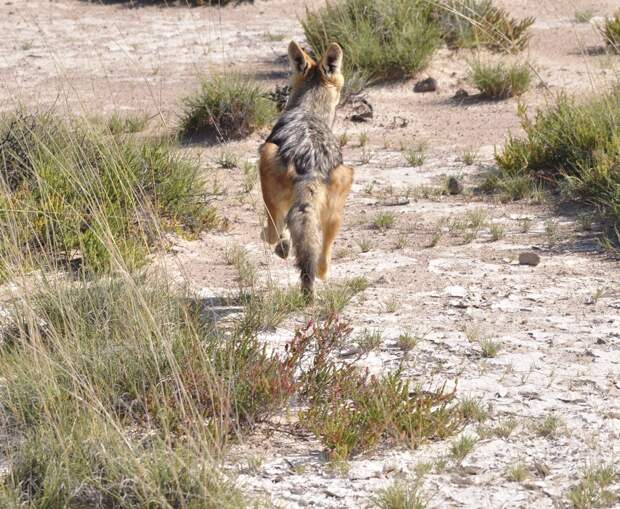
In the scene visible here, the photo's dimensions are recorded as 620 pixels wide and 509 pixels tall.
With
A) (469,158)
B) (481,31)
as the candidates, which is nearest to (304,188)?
(469,158)

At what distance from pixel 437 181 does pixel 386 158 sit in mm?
1001

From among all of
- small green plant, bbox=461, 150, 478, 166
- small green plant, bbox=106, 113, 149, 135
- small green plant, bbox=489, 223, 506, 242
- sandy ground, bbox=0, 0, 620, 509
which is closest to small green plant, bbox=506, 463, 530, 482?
sandy ground, bbox=0, 0, 620, 509

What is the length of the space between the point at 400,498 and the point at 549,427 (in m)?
1.19

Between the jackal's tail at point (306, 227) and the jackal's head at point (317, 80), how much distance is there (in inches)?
59.9

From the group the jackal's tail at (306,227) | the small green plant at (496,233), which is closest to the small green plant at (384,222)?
the small green plant at (496,233)

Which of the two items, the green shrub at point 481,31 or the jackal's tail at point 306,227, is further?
the green shrub at point 481,31

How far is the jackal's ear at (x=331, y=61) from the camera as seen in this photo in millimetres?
8594

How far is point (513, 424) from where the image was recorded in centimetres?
557

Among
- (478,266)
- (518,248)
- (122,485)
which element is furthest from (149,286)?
(518,248)

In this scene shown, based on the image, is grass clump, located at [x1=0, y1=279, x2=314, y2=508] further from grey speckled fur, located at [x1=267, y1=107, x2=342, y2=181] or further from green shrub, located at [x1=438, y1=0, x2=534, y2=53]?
green shrub, located at [x1=438, y1=0, x2=534, y2=53]

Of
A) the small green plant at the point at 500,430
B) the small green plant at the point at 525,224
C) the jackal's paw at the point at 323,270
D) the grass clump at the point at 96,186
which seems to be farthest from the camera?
the small green plant at the point at 525,224

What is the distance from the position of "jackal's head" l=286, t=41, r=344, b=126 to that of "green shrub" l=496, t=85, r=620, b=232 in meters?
2.23

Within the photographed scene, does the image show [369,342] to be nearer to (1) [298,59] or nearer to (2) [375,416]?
(2) [375,416]

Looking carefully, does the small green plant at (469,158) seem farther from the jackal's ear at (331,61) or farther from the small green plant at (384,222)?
the jackal's ear at (331,61)
